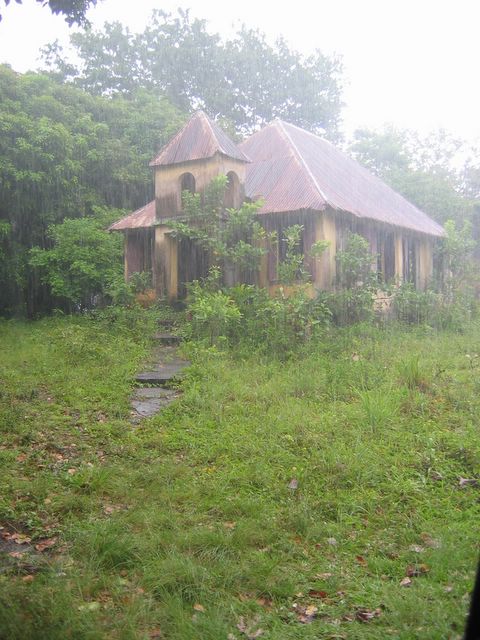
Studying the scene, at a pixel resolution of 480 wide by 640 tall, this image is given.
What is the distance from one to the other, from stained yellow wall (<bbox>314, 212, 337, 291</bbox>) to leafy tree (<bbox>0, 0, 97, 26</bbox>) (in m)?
8.79

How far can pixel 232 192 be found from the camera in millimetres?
14773

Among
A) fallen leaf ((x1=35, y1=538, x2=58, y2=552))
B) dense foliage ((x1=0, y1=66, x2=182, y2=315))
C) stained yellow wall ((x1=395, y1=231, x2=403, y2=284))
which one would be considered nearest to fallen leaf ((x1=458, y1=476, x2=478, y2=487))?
fallen leaf ((x1=35, y1=538, x2=58, y2=552))

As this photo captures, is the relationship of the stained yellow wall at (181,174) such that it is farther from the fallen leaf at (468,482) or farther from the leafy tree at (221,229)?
the fallen leaf at (468,482)

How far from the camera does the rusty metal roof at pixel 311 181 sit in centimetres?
1473

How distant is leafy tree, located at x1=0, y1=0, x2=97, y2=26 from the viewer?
19.9 feet

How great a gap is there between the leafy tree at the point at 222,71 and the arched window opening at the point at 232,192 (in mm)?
15591

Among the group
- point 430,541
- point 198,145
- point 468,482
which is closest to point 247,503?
point 430,541

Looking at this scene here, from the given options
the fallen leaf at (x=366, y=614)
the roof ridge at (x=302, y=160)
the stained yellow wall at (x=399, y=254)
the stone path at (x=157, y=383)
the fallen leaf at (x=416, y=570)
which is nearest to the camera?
the fallen leaf at (x=366, y=614)

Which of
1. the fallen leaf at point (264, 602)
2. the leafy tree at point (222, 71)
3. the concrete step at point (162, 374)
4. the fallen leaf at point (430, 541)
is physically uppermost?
the leafy tree at point (222, 71)

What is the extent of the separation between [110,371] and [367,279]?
5.95m

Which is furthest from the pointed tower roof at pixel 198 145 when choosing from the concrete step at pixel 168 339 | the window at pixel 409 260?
the window at pixel 409 260

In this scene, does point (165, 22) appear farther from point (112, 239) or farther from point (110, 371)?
point (110, 371)

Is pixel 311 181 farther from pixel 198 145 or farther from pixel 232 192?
pixel 198 145

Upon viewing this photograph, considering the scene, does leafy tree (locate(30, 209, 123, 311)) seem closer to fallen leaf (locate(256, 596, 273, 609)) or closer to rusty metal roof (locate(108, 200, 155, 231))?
rusty metal roof (locate(108, 200, 155, 231))
